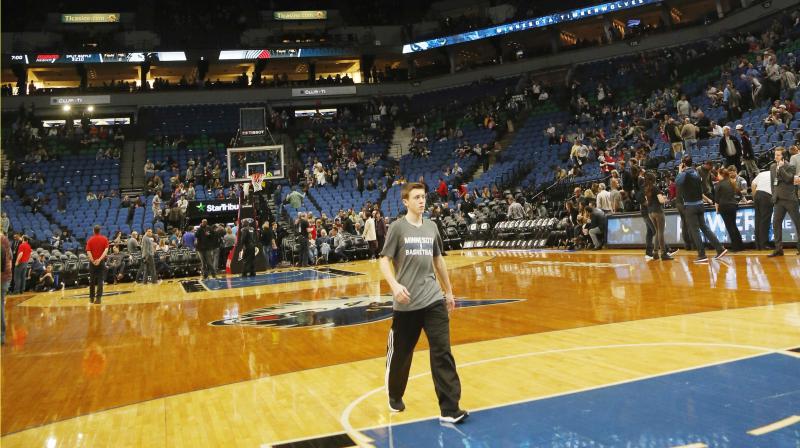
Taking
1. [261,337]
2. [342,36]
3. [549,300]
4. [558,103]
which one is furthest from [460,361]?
[342,36]

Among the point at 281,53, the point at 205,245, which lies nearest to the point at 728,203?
the point at 205,245

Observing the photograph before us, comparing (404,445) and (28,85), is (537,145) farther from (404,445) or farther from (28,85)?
(28,85)

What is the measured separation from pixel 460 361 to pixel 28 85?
3787 centimetres

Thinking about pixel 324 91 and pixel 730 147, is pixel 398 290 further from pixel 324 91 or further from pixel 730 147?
pixel 324 91

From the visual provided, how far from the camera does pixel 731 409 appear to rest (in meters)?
3.28

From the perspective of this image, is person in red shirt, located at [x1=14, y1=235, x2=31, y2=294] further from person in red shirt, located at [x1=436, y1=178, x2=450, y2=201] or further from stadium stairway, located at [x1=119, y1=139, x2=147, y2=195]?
person in red shirt, located at [x1=436, y1=178, x2=450, y2=201]

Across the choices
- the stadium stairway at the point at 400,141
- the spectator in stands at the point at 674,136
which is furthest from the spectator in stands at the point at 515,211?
the stadium stairway at the point at 400,141

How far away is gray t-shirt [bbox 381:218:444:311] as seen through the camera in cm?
385

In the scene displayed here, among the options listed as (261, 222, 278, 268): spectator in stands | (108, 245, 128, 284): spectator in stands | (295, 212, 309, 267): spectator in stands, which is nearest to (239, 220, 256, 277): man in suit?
(261, 222, 278, 268): spectator in stands

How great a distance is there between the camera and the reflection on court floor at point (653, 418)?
2.97 meters

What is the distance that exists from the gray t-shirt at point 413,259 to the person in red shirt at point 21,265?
45.0ft

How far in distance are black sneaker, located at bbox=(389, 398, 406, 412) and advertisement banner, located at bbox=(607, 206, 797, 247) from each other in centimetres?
1030

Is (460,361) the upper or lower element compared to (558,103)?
lower

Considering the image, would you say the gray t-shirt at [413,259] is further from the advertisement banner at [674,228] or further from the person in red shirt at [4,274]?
the advertisement banner at [674,228]
